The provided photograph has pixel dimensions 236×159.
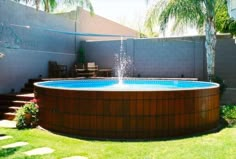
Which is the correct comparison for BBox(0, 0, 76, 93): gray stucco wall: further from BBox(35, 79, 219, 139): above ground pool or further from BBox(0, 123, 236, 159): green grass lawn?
BBox(0, 123, 236, 159): green grass lawn

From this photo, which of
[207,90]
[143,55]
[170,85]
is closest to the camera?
[207,90]

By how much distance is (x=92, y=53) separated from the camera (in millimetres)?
15516

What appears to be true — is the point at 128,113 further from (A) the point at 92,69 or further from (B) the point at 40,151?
(A) the point at 92,69

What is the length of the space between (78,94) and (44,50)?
24.7 feet

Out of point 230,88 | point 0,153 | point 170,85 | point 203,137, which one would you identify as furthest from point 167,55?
point 0,153

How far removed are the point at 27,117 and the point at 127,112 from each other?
9.16ft

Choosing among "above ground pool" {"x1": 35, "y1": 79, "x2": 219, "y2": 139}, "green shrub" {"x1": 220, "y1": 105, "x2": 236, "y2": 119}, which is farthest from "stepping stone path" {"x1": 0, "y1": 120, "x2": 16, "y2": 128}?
"green shrub" {"x1": 220, "y1": 105, "x2": 236, "y2": 119}

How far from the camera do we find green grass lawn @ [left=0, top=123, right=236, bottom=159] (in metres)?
4.81

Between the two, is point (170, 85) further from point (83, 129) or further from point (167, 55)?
point (83, 129)

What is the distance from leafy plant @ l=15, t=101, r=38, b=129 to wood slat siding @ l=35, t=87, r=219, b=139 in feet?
3.30

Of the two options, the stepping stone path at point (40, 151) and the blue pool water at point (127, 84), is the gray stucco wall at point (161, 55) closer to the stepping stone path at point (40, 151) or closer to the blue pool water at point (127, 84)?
the blue pool water at point (127, 84)

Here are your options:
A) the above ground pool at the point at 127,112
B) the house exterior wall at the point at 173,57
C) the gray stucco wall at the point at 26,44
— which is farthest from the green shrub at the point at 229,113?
the gray stucco wall at the point at 26,44

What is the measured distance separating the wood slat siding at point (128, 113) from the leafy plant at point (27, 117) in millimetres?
1005

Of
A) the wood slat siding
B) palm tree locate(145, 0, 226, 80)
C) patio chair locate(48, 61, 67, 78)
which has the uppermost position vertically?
palm tree locate(145, 0, 226, 80)
